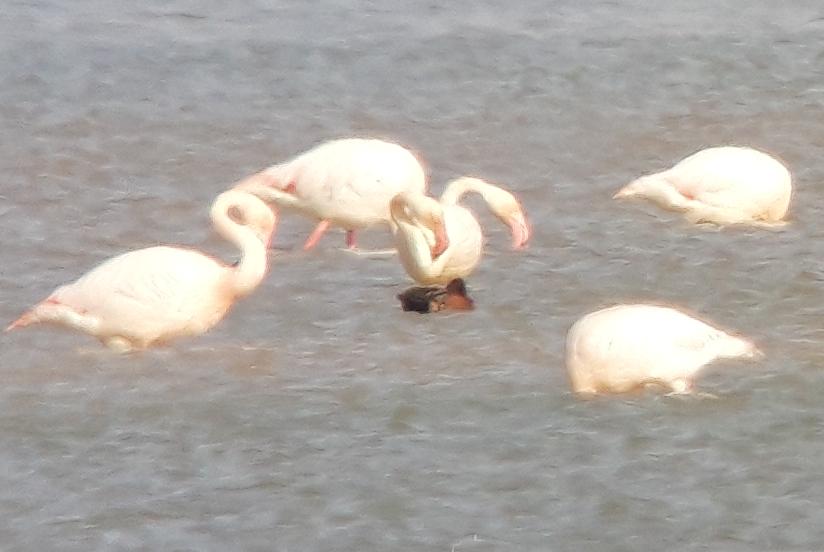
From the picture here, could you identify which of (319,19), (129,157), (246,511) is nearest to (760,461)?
(246,511)

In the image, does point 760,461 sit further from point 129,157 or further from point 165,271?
point 129,157

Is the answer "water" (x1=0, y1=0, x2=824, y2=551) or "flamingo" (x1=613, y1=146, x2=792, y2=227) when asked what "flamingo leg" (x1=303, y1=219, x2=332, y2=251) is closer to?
"water" (x1=0, y1=0, x2=824, y2=551)

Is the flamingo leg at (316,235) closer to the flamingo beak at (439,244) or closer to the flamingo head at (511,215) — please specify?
the flamingo head at (511,215)

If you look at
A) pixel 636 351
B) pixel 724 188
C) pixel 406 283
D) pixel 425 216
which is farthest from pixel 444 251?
pixel 724 188

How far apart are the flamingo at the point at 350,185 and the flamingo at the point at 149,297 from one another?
1.14 meters

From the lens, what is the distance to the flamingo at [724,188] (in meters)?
8.02

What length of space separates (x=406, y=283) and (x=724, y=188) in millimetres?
1496

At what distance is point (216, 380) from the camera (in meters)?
6.14

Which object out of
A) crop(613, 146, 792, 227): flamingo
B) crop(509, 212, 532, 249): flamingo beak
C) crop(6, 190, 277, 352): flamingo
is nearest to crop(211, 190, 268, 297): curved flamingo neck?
crop(6, 190, 277, 352): flamingo

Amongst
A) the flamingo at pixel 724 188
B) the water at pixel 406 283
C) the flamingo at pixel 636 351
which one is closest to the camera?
the water at pixel 406 283

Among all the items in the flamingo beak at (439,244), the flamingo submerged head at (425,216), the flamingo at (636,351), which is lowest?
the flamingo at (636,351)

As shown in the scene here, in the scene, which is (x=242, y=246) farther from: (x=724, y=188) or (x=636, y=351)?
(x=724, y=188)

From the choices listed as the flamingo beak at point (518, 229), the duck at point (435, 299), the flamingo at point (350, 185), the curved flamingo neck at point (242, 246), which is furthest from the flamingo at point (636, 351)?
the flamingo at point (350, 185)

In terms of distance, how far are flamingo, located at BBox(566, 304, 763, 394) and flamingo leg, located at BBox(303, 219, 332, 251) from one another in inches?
80.4
